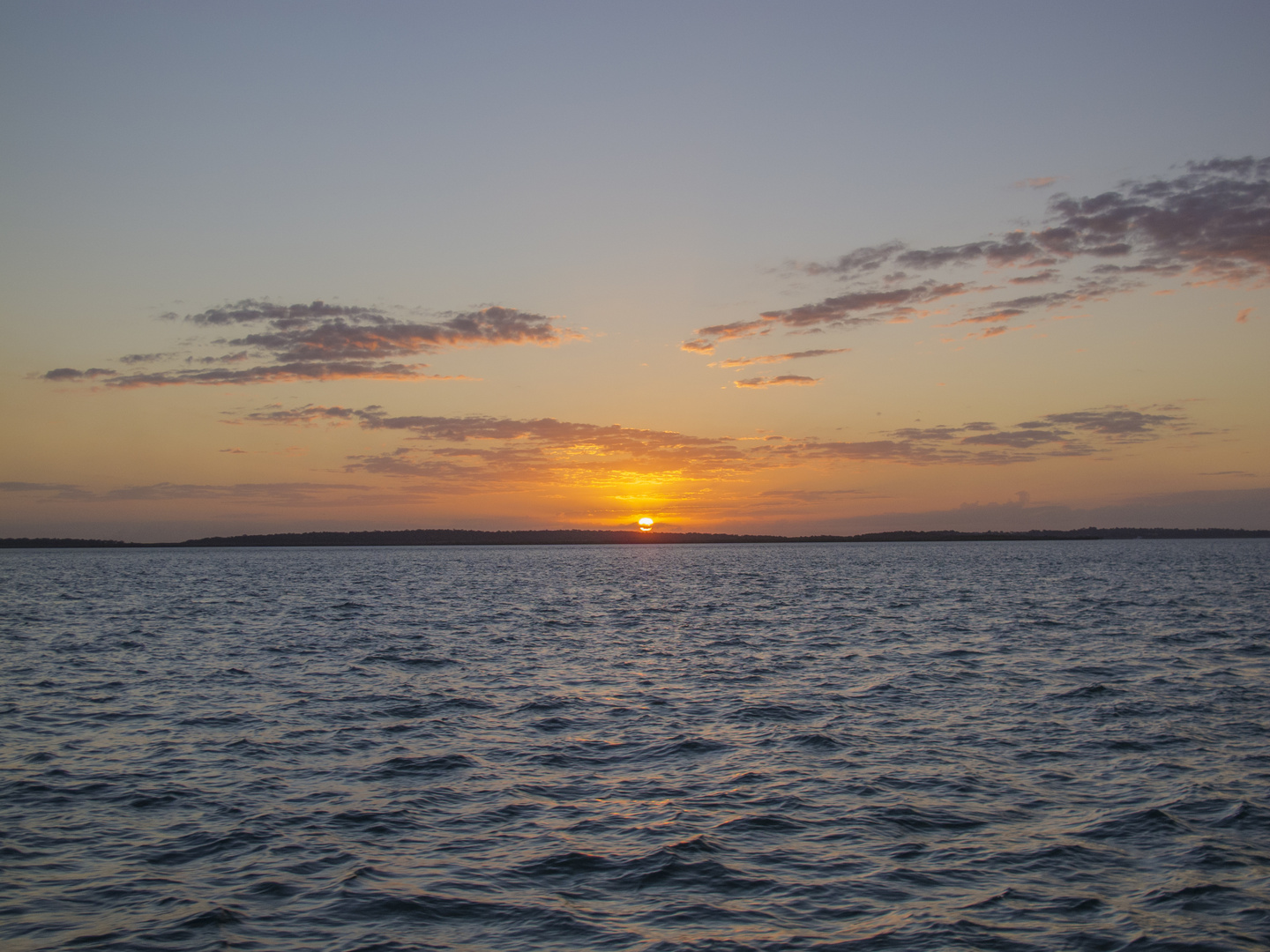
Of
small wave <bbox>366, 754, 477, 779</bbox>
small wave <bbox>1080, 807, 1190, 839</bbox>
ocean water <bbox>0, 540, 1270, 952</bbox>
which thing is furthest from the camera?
small wave <bbox>366, 754, 477, 779</bbox>

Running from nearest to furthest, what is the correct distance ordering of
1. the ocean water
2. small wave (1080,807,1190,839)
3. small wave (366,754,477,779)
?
1. the ocean water
2. small wave (1080,807,1190,839)
3. small wave (366,754,477,779)

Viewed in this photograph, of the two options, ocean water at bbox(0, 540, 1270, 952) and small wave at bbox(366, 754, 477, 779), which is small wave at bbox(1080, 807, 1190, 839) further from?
small wave at bbox(366, 754, 477, 779)

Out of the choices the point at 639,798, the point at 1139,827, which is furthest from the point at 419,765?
the point at 1139,827

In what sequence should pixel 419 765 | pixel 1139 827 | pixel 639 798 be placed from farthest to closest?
pixel 419 765 → pixel 639 798 → pixel 1139 827

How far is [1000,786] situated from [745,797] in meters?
5.58

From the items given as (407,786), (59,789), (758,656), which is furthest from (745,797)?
(758,656)

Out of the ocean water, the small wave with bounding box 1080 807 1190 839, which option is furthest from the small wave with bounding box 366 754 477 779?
the small wave with bounding box 1080 807 1190 839

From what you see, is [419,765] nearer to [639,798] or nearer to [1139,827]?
[639,798]

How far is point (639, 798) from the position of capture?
17.9m

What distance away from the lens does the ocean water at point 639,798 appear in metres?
12.3

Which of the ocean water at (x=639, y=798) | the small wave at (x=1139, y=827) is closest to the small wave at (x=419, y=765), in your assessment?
the ocean water at (x=639, y=798)

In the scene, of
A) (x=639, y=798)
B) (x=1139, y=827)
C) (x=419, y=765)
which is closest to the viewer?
(x=1139, y=827)

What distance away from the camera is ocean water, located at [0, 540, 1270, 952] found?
12312 mm

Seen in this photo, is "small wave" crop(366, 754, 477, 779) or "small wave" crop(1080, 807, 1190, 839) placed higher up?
"small wave" crop(1080, 807, 1190, 839)
